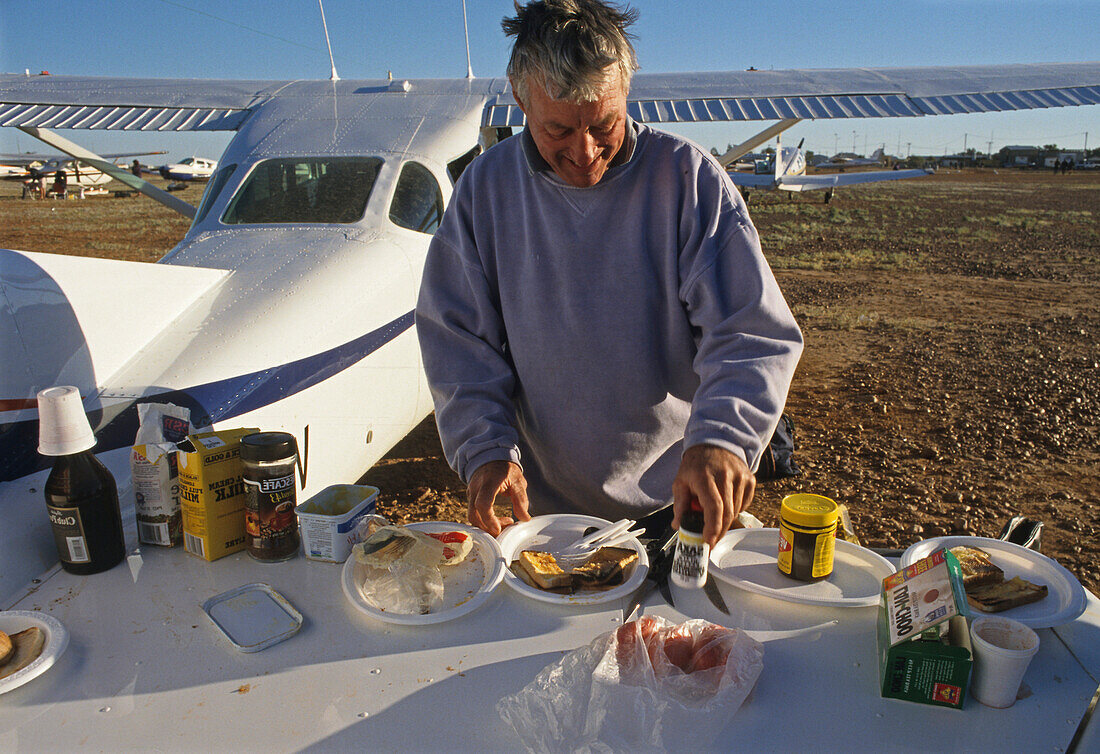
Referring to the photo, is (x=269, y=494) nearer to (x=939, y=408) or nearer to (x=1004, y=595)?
(x=1004, y=595)

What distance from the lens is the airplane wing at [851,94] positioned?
542 cm

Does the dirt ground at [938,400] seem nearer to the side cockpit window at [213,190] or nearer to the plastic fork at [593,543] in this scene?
the side cockpit window at [213,190]

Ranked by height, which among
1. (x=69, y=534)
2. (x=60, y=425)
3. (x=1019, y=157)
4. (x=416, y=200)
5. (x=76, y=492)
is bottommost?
(x=69, y=534)

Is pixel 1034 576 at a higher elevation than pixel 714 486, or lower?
lower

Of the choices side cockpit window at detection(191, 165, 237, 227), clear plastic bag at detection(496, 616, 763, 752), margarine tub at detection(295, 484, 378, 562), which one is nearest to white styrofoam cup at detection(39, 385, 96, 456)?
margarine tub at detection(295, 484, 378, 562)

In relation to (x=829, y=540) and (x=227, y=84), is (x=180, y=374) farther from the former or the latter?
(x=227, y=84)

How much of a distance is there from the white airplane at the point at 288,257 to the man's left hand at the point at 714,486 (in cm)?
144

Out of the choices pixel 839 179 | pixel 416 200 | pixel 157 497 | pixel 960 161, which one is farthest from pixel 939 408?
pixel 960 161

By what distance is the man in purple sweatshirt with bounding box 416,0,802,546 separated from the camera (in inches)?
64.7

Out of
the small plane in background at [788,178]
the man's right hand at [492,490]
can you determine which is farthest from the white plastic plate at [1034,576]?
the small plane in background at [788,178]

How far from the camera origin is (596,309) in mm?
1970

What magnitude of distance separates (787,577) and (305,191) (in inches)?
131

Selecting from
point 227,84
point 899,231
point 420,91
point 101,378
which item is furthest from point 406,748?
point 899,231

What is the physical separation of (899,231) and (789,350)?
21525 millimetres
